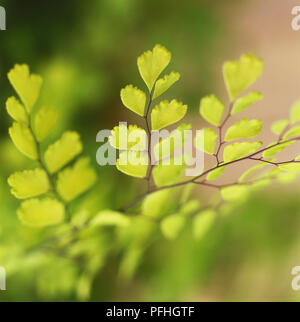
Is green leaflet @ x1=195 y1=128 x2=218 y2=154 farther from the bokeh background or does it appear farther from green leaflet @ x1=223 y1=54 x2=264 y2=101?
the bokeh background

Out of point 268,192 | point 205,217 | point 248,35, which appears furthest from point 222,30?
point 205,217

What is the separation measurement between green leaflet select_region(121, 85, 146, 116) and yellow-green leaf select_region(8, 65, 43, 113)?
76 millimetres

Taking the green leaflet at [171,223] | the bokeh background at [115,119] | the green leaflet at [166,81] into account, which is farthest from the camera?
the bokeh background at [115,119]

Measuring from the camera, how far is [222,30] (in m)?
0.73

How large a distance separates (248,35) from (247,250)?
0.53 meters

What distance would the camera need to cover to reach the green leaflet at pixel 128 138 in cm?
24

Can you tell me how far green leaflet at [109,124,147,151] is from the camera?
0.24 metres

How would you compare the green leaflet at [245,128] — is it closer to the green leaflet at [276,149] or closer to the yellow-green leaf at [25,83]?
the green leaflet at [276,149]

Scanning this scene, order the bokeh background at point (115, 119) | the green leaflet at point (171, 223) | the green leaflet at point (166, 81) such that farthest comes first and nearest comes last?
the bokeh background at point (115, 119) → the green leaflet at point (171, 223) → the green leaflet at point (166, 81)

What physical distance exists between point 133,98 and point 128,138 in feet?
0.08

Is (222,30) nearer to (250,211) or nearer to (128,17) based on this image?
(128,17)

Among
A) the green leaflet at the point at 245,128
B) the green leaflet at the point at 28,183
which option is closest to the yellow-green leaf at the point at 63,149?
the green leaflet at the point at 28,183

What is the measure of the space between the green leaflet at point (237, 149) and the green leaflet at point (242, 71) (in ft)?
0.10

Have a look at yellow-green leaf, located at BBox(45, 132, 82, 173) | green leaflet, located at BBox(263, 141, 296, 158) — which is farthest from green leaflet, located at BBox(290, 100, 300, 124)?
yellow-green leaf, located at BBox(45, 132, 82, 173)
